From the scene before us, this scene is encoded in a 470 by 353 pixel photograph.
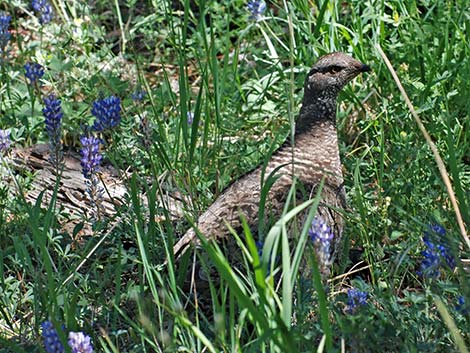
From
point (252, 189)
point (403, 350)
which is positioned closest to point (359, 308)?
point (403, 350)

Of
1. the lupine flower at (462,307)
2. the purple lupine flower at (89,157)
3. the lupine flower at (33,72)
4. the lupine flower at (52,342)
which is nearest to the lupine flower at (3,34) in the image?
the lupine flower at (33,72)

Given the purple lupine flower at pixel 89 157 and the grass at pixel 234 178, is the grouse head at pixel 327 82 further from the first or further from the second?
the purple lupine flower at pixel 89 157

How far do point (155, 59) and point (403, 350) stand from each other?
4225 millimetres

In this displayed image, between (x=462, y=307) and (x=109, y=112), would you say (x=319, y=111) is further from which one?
(x=462, y=307)

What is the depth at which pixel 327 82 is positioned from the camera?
4938mm

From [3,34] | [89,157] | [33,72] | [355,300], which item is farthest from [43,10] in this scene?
[355,300]

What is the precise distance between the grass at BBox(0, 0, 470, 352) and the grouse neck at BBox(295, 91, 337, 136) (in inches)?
5.0

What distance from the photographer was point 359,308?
3.22 m

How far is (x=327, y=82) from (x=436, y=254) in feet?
5.90

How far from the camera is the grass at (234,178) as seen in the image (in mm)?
3391

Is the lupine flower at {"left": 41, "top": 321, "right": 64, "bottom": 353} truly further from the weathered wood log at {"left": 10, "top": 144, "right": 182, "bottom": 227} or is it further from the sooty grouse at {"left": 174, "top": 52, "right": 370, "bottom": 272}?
the weathered wood log at {"left": 10, "top": 144, "right": 182, "bottom": 227}

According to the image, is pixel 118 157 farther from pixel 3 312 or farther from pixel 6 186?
pixel 3 312

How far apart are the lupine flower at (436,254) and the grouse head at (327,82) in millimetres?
1621

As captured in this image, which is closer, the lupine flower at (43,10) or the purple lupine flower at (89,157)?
the purple lupine flower at (89,157)
